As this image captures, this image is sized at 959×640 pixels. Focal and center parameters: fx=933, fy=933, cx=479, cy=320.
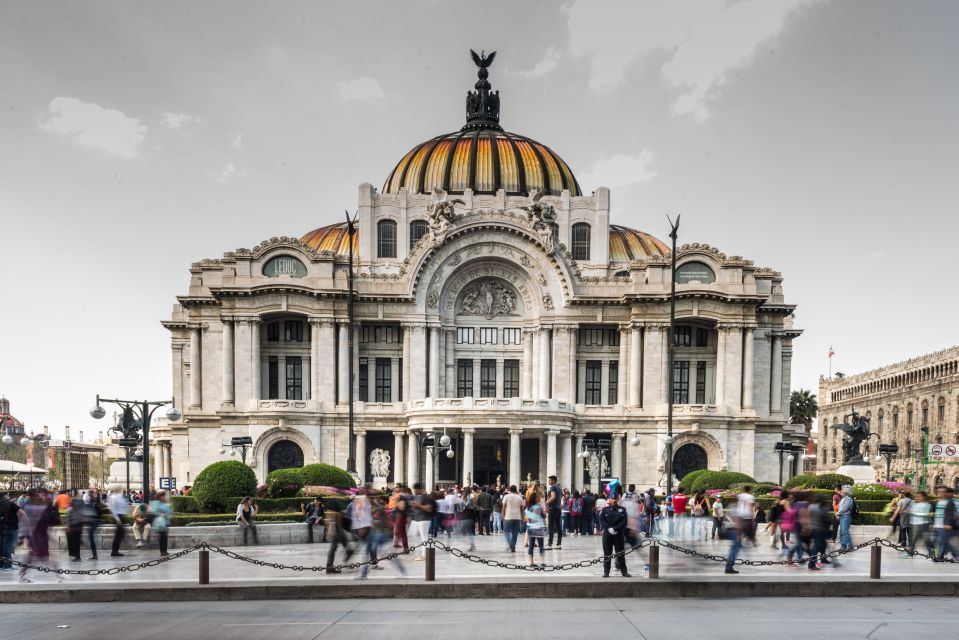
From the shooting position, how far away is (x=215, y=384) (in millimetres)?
65438

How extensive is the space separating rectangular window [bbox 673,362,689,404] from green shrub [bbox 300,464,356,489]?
29.4 m

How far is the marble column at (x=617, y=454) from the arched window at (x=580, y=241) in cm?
1589

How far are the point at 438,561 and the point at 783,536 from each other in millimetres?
9688

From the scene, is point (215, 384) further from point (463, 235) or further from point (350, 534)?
point (350, 534)

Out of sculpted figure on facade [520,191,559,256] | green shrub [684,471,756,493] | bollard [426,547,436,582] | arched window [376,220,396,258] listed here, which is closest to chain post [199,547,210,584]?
bollard [426,547,436,582]

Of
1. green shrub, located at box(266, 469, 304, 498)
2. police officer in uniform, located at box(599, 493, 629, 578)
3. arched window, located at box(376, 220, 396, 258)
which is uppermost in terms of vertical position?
arched window, located at box(376, 220, 396, 258)

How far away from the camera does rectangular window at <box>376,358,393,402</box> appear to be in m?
66.7

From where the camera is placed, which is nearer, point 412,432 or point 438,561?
point 438,561

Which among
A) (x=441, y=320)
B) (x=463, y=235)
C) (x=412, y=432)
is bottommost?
(x=412, y=432)

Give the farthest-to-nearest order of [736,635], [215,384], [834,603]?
[215,384]
[834,603]
[736,635]

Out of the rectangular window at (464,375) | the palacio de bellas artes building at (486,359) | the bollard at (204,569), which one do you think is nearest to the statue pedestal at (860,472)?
the palacio de bellas artes building at (486,359)

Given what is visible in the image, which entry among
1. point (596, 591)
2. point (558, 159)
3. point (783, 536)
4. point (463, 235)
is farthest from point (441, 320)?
point (596, 591)

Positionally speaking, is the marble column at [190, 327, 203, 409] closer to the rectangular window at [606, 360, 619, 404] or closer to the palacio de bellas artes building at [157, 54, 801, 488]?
the palacio de bellas artes building at [157, 54, 801, 488]

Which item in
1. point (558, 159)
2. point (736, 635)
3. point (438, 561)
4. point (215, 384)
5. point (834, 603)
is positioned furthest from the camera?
point (558, 159)
